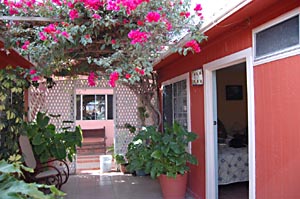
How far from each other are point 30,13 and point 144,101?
3.74 metres

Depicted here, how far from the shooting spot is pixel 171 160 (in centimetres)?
Answer: 438

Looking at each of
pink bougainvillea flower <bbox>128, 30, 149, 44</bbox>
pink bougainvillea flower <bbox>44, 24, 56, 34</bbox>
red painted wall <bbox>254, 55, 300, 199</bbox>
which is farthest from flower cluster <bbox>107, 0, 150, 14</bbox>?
red painted wall <bbox>254, 55, 300, 199</bbox>

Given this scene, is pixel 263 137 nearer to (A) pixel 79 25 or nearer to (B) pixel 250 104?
(B) pixel 250 104

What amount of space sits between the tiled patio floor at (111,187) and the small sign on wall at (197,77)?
6.03ft

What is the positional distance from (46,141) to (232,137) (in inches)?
139

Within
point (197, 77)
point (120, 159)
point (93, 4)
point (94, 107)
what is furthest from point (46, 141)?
point (94, 107)

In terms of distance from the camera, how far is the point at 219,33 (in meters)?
3.57

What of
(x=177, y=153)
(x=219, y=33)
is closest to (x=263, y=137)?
(x=219, y=33)

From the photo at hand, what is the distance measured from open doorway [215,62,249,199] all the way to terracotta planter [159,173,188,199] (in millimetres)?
669

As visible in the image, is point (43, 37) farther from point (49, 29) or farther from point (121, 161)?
point (121, 161)

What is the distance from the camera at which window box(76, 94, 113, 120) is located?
1080cm

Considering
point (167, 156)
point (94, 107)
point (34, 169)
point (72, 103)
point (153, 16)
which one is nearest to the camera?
point (153, 16)

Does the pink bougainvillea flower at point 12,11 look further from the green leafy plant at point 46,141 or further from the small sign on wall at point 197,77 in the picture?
the small sign on wall at point 197,77

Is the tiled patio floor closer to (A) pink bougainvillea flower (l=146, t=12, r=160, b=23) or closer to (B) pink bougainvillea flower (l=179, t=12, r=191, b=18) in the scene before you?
(B) pink bougainvillea flower (l=179, t=12, r=191, b=18)
